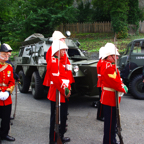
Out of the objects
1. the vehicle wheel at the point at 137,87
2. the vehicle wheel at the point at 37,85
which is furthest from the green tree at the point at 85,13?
the vehicle wheel at the point at 37,85

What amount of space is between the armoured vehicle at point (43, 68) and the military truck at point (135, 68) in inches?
65.7

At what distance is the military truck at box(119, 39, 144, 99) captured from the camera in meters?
7.20

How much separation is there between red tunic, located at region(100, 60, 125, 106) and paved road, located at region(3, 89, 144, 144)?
103 centimetres

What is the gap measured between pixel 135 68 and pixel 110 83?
14.8 feet

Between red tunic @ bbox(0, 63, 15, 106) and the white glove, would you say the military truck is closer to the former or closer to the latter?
red tunic @ bbox(0, 63, 15, 106)

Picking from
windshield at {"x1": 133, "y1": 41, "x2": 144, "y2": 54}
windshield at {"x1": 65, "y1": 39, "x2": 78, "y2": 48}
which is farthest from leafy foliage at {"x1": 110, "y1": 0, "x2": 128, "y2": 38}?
windshield at {"x1": 65, "y1": 39, "x2": 78, "y2": 48}

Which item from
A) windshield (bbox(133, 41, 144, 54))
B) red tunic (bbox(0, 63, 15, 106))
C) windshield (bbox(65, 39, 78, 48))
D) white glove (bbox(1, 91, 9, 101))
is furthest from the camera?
windshield (bbox(65, 39, 78, 48))

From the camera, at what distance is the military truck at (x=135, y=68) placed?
7.20 metres

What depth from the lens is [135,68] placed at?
724cm

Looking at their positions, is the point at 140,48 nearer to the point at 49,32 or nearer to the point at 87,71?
the point at 87,71

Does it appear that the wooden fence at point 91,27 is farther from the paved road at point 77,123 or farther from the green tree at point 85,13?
the paved road at point 77,123

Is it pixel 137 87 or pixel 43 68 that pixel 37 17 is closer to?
A: pixel 43 68

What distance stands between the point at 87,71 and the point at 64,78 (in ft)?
7.35

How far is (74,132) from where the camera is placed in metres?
4.19
